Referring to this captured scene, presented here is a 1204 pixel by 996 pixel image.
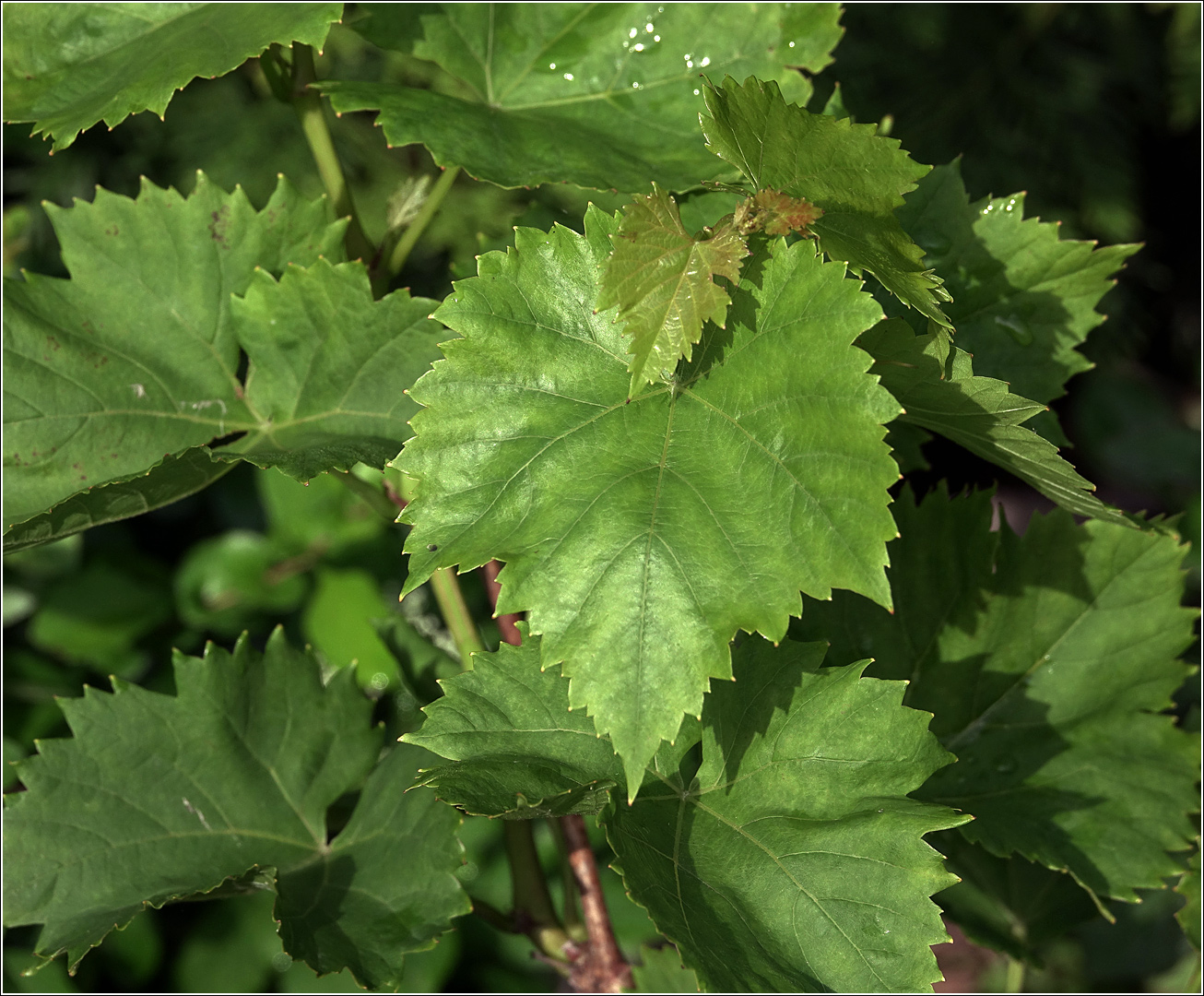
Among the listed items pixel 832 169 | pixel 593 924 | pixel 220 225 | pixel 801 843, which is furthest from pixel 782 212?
pixel 593 924

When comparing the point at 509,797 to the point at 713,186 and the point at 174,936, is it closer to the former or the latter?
the point at 713,186

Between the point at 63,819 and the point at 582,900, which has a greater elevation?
the point at 63,819

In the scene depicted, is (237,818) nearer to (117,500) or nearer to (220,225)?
(117,500)

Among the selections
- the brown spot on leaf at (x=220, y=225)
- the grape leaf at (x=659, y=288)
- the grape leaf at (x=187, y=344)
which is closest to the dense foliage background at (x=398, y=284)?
the grape leaf at (x=187, y=344)

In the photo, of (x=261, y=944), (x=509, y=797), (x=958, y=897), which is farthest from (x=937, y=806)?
(x=261, y=944)

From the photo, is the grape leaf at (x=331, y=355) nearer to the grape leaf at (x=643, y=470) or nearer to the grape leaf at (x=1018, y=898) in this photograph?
the grape leaf at (x=643, y=470)

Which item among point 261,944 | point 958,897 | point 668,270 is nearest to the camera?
point 668,270

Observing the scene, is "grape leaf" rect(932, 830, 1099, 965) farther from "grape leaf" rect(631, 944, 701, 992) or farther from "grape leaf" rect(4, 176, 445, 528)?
"grape leaf" rect(4, 176, 445, 528)

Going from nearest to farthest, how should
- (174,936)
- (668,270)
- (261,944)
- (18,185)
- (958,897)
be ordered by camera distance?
(668,270)
(958,897)
(261,944)
(174,936)
(18,185)
